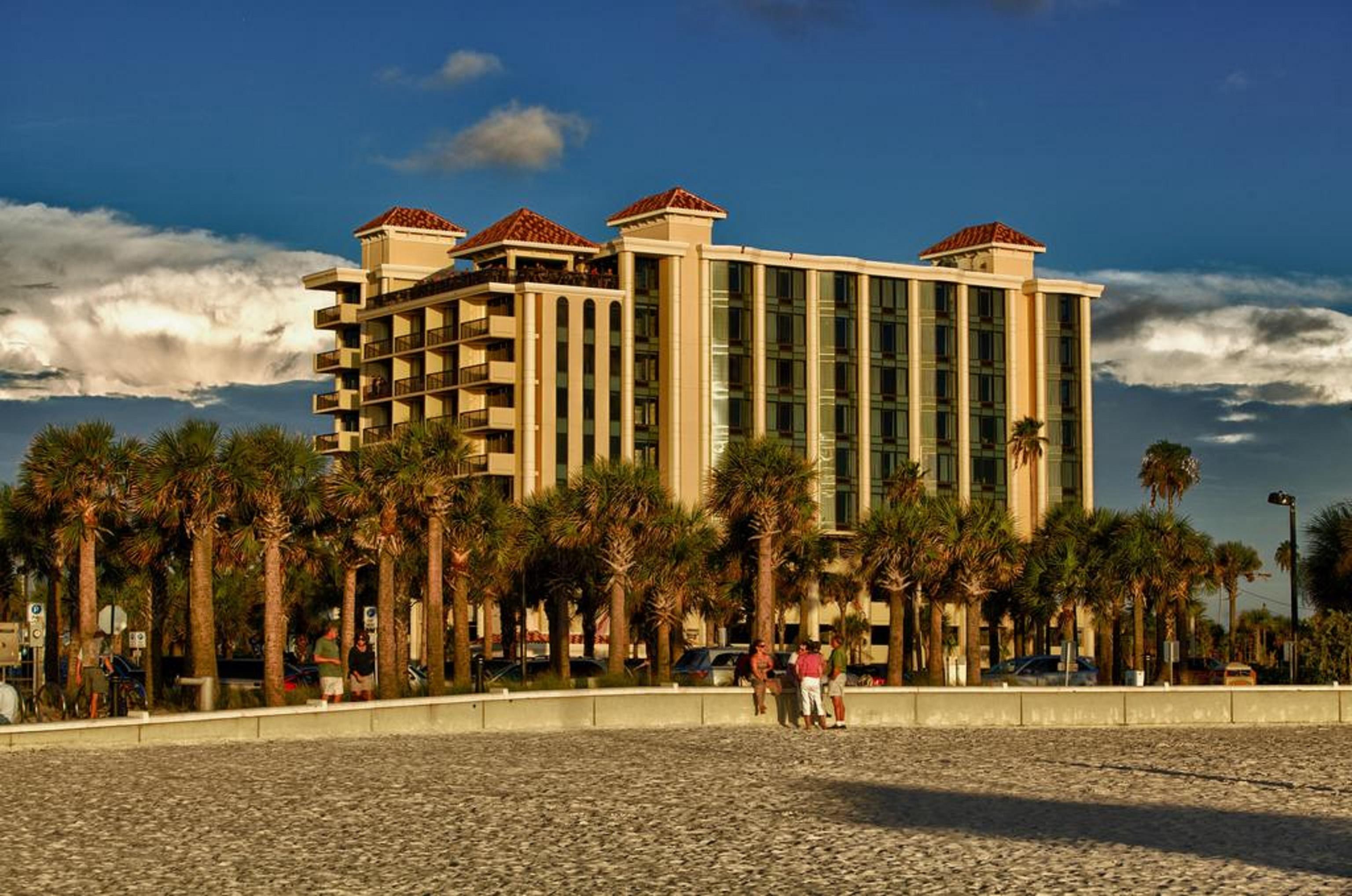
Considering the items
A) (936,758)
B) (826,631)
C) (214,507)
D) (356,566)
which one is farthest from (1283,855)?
(826,631)

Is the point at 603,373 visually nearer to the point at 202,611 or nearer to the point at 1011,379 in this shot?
the point at 1011,379

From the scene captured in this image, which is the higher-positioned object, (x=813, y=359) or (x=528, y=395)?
(x=813, y=359)

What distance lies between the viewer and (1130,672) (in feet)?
204

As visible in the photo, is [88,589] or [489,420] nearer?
[88,589]

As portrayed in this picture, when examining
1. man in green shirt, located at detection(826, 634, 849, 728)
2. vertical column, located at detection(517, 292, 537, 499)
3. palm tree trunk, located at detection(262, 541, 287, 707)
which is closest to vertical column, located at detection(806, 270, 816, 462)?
vertical column, located at detection(517, 292, 537, 499)

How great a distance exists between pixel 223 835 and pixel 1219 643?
12256cm

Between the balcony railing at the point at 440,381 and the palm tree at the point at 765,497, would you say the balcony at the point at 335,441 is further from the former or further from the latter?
the palm tree at the point at 765,497

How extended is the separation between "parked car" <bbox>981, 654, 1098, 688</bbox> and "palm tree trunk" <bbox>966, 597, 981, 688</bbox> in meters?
0.44

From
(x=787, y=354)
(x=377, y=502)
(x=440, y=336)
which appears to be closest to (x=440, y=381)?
(x=440, y=336)

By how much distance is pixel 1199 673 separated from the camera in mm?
72312

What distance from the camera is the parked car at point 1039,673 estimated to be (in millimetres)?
59906

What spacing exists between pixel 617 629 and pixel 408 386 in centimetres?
4841

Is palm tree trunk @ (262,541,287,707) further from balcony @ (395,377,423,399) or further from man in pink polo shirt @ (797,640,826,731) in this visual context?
balcony @ (395,377,423,399)

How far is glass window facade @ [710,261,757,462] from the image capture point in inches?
4245
